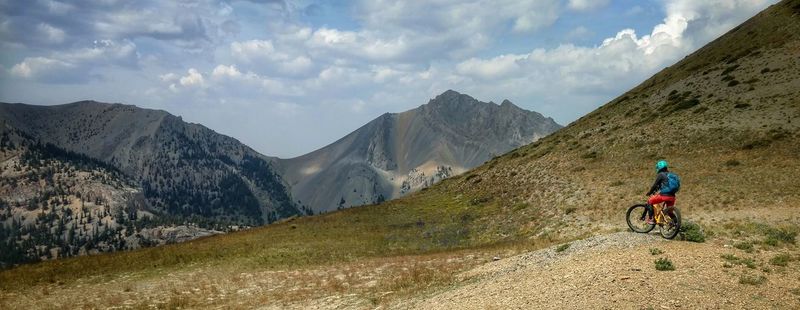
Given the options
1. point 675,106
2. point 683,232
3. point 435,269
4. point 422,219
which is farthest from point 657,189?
point 675,106

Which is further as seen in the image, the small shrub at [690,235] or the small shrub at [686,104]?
the small shrub at [686,104]

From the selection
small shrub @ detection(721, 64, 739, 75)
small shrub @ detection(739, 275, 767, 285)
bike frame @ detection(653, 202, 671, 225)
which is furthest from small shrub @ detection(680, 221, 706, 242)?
small shrub @ detection(721, 64, 739, 75)

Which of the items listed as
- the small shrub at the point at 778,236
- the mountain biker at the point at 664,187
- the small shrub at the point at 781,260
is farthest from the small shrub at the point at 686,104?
the small shrub at the point at 781,260

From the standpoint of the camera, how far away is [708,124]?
5744 cm

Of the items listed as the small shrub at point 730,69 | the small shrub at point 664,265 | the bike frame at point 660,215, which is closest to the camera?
the small shrub at point 664,265

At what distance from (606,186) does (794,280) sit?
33631mm

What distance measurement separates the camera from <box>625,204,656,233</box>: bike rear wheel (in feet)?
84.0

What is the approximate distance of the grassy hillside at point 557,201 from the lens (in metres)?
32.7

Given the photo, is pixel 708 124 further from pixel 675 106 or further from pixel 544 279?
pixel 544 279

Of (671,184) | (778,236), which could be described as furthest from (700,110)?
(671,184)

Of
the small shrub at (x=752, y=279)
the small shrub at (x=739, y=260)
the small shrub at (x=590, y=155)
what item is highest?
the small shrub at (x=590, y=155)

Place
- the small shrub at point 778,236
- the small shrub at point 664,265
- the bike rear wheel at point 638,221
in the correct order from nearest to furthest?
the small shrub at point 664,265 < the small shrub at point 778,236 < the bike rear wheel at point 638,221

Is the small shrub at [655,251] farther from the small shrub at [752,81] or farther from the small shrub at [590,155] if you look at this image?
Result: the small shrub at [752,81]

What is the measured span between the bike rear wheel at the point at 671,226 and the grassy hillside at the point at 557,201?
30.4ft
